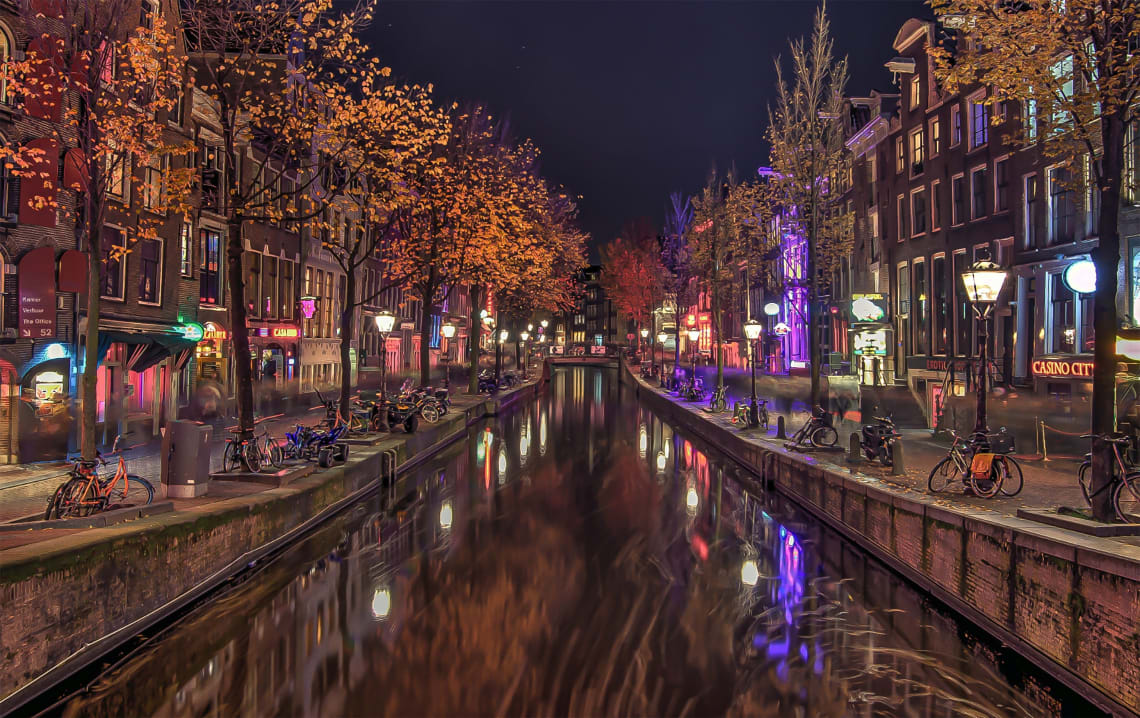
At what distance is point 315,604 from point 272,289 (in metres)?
28.1

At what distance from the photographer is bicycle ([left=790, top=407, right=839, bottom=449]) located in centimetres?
2012

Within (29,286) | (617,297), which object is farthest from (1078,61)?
(617,297)

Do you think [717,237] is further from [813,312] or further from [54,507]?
[54,507]

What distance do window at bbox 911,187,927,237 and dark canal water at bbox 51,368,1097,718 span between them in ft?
78.0

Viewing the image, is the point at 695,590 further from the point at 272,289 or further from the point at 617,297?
the point at 617,297

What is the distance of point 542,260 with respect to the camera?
42.2 m

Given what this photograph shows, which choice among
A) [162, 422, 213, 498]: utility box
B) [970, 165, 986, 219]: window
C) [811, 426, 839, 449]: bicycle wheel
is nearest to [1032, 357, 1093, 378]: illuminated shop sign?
[811, 426, 839, 449]: bicycle wheel

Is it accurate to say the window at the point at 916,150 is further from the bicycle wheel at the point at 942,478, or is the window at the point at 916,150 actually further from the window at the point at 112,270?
the window at the point at 112,270

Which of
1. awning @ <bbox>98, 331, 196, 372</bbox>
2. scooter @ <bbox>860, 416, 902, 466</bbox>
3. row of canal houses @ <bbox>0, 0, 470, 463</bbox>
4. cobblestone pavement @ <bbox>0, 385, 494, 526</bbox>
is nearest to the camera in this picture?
cobblestone pavement @ <bbox>0, 385, 494, 526</bbox>

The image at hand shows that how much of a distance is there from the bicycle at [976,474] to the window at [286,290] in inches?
1221

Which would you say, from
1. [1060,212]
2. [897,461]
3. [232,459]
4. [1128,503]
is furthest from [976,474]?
→ [1060,212]

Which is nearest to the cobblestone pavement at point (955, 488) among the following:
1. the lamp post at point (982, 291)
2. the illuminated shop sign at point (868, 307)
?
the lamp post at point (982, 291)

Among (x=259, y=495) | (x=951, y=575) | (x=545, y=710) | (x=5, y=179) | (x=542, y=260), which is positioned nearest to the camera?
(x=545, y=710)

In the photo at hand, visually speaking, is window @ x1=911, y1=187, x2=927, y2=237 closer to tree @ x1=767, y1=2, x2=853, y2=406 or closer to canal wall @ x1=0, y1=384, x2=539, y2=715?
tree @ x1=767, y1=2, x2=853, y2=406
